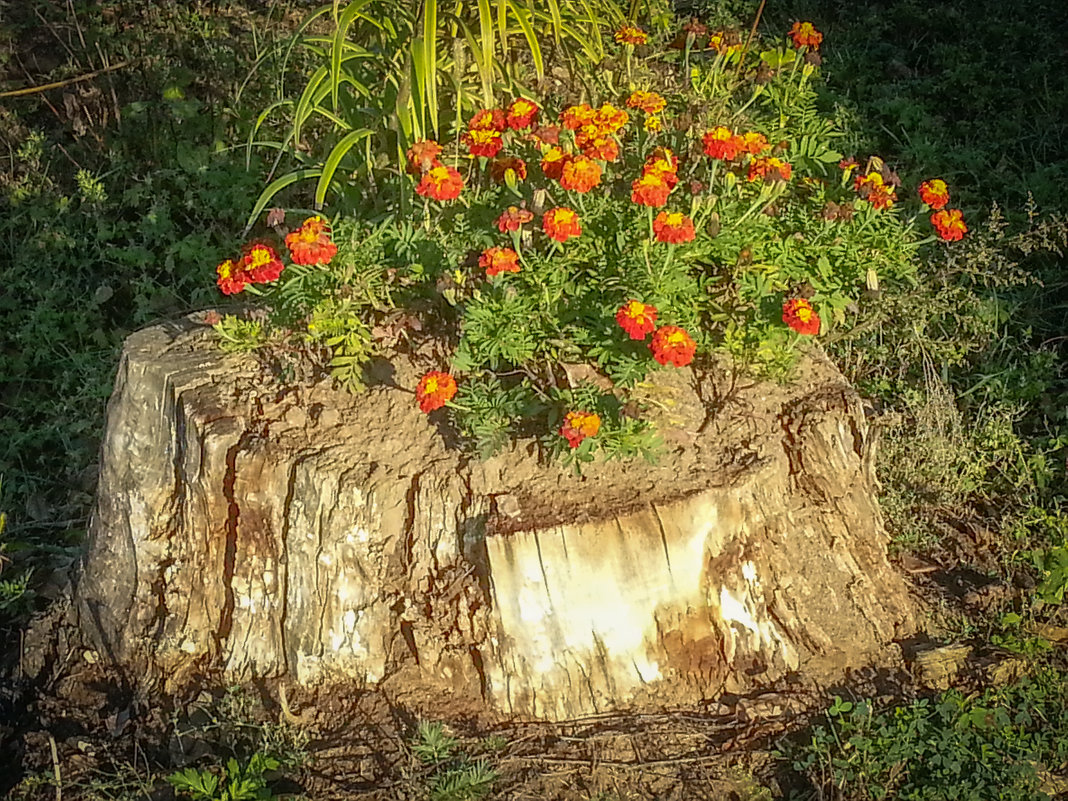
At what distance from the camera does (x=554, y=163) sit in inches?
113

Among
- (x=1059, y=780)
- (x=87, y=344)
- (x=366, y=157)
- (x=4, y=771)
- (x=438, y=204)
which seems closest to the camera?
(x=1059, y=780)

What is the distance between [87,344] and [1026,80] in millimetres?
5081

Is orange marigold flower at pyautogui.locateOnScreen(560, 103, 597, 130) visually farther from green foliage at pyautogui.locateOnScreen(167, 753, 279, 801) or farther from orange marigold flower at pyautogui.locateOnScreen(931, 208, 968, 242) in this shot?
green foliage at pyautogui.locateOnScreen(167, 753, 279, 801)

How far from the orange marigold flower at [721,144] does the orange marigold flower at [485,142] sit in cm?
59

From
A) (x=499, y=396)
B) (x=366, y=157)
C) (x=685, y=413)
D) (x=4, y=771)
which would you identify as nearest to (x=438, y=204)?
(x=366, y=157)

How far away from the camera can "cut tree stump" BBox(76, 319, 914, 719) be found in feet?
8.99

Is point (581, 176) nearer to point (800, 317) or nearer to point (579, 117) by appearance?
point (579, 117)

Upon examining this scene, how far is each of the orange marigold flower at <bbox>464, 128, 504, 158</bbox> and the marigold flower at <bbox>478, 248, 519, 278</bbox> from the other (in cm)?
37

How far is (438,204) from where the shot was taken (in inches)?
128

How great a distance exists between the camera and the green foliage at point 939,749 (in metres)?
2.69

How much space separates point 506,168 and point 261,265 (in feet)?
2.48

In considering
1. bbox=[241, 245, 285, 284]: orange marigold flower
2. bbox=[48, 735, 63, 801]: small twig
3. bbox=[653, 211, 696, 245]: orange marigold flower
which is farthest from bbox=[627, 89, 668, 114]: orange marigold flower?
bbox=[48, 735, 63, 801]: small twig

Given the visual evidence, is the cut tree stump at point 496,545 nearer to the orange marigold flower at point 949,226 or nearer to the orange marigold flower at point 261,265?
the orange marigold flower at point 261,265

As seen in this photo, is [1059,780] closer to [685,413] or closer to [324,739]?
[685,413]
